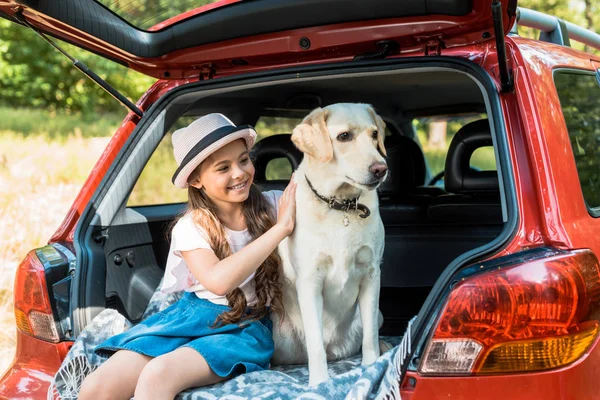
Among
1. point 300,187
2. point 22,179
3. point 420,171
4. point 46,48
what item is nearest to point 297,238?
point 300,187

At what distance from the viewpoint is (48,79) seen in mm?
16344

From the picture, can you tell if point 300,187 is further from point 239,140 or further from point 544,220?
point 544,220

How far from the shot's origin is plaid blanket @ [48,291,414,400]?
1688mm

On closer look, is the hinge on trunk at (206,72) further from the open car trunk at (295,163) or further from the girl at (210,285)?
the girl at (210,285)

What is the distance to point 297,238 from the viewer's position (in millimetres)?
2301

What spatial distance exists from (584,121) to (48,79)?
16.2 metres

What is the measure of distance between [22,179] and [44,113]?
7283 mm

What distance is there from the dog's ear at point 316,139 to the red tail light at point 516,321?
0.87 m

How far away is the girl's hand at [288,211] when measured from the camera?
224cm

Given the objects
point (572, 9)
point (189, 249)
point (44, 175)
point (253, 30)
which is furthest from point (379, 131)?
point (572, 9)

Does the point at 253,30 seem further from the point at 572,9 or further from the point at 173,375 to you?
the point at 572,9

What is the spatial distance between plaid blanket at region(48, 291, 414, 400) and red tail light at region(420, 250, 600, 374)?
149 millimetres

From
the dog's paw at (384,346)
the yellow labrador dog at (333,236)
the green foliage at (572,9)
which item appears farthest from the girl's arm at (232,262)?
the green foliage at (572,9)

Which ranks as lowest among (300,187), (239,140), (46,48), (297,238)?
(297,238)
